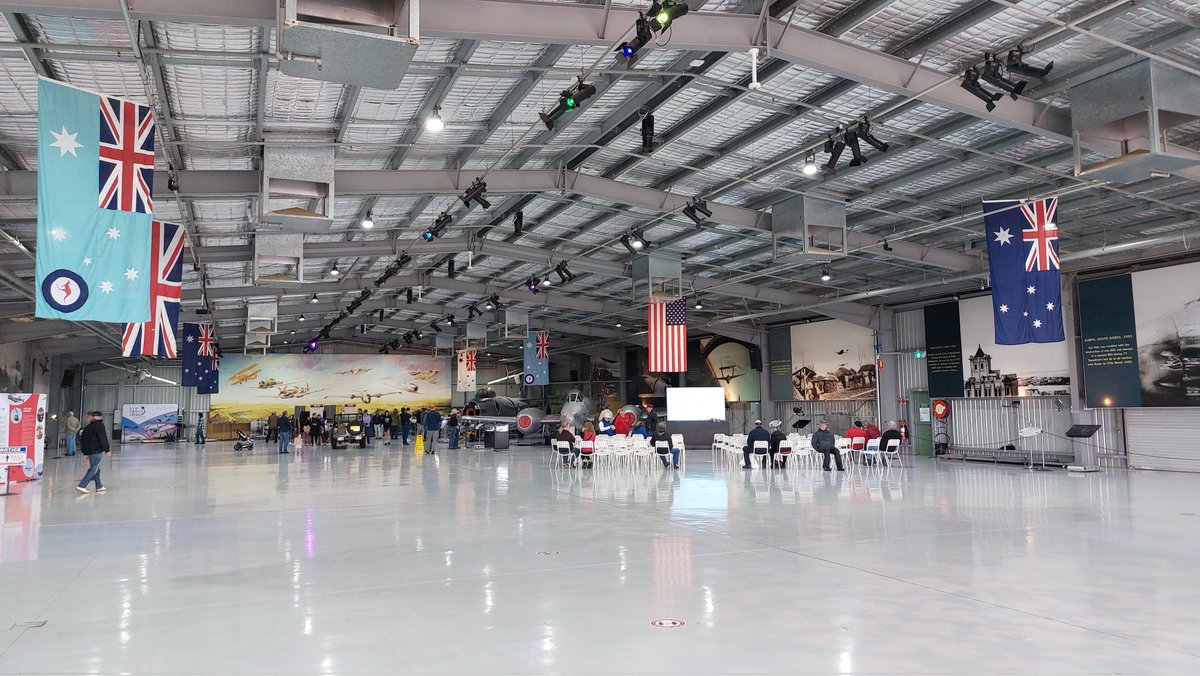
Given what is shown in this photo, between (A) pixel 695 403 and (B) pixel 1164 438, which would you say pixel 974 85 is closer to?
(B) pixel 1164 438

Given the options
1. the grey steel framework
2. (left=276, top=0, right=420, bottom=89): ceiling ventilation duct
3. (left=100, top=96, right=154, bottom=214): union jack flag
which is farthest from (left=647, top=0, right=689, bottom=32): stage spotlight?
(left=100, top=96, right=154, bottom=214): union jack flag

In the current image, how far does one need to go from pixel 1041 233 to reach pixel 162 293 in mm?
13089

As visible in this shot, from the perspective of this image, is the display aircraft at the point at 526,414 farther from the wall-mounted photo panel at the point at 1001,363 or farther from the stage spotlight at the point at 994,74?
the stage spotlight at the point at 994,74

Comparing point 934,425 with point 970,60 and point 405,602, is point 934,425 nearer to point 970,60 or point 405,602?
point 970,60

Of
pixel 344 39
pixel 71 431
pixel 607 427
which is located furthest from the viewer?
pixel 71 431

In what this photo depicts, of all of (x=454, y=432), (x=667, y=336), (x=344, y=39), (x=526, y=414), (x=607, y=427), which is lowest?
(x=454, y=432)

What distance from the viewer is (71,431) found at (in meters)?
24.5

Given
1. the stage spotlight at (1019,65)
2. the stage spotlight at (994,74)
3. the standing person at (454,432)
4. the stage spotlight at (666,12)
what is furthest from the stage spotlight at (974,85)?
the standing person at (454,432)

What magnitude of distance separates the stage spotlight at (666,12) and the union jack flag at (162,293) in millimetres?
8015

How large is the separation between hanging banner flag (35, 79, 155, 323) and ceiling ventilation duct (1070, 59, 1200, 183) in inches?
406

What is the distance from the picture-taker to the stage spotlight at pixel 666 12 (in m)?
6.76

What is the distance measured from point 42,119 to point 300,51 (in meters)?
2.73

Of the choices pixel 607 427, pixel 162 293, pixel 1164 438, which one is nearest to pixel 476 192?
pixel 162 293

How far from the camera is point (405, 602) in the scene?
5.14m
